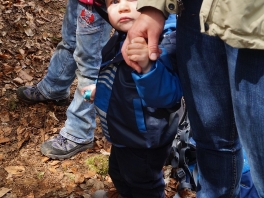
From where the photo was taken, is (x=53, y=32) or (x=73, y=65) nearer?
(x=73, y=65)

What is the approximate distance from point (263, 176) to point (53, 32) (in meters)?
4.19

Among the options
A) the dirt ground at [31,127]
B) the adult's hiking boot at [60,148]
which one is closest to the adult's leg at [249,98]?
the dirt ground at [31,127]

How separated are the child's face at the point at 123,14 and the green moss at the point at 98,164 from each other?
1.54 meters

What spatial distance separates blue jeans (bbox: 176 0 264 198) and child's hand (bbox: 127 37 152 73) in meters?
0.17

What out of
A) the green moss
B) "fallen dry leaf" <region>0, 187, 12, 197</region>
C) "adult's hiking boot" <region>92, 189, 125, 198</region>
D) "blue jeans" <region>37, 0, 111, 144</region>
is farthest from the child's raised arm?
"fallen dry leaf" <region>0, 187, 12, 197</region>

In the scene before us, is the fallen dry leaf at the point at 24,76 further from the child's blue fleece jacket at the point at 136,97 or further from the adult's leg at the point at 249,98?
the adult's leg at the point at 249,98

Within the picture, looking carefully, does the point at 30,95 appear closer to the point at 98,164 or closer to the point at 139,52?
the point at 98,164

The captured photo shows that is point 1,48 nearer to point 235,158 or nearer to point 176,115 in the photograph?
point 176,115

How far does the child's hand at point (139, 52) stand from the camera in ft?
5.90

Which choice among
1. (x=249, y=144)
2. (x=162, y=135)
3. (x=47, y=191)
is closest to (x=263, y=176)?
(x=249, y=144)

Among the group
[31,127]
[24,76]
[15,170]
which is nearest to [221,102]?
[15,170]

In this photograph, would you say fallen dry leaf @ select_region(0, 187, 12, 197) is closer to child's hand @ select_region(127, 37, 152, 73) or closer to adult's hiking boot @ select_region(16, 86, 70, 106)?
adult's hiking boot @ select_region(16, 86, 70, 106)

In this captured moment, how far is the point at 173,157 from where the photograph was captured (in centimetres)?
323

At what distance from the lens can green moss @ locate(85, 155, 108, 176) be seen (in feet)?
11.1
